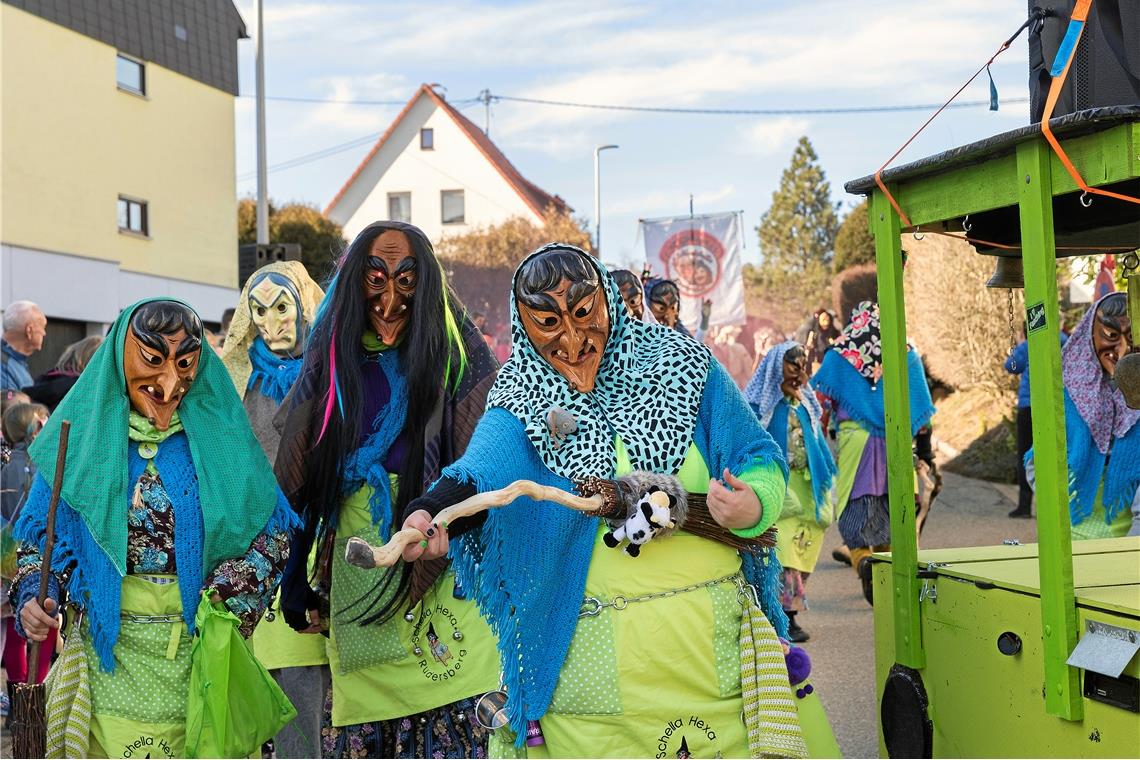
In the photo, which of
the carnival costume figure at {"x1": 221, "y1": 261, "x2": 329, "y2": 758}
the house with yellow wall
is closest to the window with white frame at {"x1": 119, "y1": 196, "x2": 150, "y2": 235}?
the house with yellow wall

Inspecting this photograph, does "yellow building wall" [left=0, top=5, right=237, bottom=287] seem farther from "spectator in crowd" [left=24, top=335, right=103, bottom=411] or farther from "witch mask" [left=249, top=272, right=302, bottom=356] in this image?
"witch mask" [left=249, top=272, right=302, bottom=356]

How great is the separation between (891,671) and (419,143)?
3799 cm

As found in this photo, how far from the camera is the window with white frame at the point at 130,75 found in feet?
64.6

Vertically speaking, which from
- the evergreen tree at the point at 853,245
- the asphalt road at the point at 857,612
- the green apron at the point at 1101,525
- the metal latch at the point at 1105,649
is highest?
the evergreen tree at the point at 853,245

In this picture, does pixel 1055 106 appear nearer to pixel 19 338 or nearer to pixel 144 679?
pixel 144 679

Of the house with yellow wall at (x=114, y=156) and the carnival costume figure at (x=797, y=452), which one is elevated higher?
the house with yellow wall at (x=114, y=156)

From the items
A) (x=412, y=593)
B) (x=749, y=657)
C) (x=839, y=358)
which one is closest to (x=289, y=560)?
(x=412, y=593)

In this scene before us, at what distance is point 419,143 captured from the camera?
40.2 meters

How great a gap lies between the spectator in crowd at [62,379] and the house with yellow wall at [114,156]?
32.3ft

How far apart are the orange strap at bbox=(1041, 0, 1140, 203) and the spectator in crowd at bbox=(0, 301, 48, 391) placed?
6.39m

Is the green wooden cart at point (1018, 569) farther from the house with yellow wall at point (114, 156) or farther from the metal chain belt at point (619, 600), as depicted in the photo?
the house with yellow wall at point (114, 156)

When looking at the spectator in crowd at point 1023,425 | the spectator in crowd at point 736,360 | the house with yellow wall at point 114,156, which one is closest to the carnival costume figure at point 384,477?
the spectator in crowd at point 1023,425

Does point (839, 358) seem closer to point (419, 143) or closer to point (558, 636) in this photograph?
point (558, 636)

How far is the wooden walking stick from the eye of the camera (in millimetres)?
3227
